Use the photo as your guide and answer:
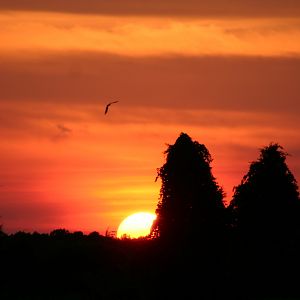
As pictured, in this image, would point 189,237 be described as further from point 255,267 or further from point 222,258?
point 255,267

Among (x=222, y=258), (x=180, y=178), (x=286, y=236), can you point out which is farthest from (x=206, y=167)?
(x=286, y=236)

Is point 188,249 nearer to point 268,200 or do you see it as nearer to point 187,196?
point 187,196

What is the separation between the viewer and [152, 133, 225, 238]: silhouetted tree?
46.8m

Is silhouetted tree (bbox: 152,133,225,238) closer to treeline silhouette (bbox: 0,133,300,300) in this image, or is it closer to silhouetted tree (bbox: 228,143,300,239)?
treeline silhouette (bbox: 0,133,300,300)

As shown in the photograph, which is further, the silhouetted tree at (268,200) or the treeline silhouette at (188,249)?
the silhouetted tree at (268,200)

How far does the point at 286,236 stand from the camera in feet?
187

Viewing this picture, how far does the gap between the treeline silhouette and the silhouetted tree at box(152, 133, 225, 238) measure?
5 cm

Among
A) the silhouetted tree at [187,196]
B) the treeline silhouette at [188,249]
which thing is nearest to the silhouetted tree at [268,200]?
the treeline silhouette at [188,249]

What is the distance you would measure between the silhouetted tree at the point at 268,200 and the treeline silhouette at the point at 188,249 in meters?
0.06

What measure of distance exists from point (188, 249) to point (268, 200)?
12.3 m

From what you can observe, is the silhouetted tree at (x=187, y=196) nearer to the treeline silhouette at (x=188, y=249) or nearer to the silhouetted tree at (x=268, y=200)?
the treeline silhouette at (x=188, y=249)

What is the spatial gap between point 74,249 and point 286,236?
12537 mm

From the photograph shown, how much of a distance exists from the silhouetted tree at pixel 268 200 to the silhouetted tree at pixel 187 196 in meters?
9.23

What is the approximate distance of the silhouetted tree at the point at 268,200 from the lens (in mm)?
56500
